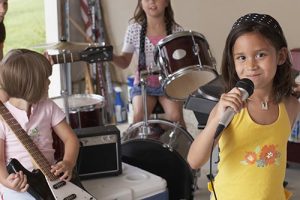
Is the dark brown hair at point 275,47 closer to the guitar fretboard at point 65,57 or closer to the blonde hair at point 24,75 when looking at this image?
the blonde hair at point 24,75

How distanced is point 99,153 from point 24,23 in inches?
113

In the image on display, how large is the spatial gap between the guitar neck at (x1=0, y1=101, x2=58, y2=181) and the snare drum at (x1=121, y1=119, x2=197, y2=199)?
761 millimetres

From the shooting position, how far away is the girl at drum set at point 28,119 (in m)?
1.71

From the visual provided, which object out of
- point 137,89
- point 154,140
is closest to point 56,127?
point 154,140

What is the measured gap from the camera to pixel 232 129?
1389 millimetres

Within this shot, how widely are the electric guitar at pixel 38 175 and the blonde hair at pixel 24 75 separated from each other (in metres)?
0.08

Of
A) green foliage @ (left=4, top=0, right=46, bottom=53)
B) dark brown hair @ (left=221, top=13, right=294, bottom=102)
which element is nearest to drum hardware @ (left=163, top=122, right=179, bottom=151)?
dark brown hair @ (left=221, top=13, right=294, bottom=102)

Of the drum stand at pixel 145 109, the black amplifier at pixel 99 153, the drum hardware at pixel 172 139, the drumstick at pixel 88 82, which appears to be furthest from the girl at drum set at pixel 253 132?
the drumstick at pixel 88 82

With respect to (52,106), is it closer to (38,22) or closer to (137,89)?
(137,89)

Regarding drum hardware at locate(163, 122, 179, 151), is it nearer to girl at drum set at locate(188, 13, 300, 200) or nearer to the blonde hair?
the blonde hair

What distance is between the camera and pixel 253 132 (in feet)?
4.52

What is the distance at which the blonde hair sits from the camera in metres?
1.71

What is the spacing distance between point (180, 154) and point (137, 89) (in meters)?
0.56

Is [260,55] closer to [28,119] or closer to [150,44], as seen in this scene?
[28,119]
